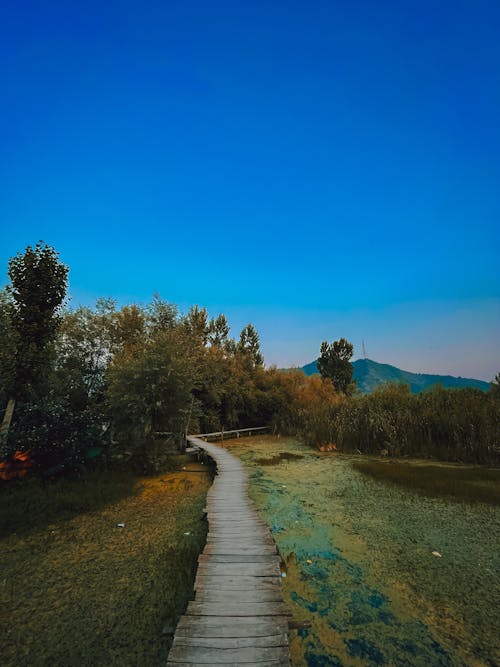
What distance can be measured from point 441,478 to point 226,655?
27.3 feet

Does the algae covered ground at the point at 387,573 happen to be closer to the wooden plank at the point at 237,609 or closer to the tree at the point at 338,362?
the wooden plank at the point at 237,609

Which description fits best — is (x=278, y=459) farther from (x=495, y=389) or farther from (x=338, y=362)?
(x=338, y=362)

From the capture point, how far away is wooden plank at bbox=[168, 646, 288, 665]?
255 cm

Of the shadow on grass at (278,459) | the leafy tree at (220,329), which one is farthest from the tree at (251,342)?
the shadow on grass at (278,459)

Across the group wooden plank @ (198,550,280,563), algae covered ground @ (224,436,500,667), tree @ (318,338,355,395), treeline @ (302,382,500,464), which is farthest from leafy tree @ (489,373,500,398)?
tree @ (318,338,355,395)

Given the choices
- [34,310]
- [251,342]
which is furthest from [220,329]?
[34,310]

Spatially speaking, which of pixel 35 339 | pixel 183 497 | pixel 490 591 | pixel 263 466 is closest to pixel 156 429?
pixel 183 497

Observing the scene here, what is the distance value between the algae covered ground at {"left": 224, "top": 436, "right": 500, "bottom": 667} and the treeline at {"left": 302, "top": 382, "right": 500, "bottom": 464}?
322 centimetres

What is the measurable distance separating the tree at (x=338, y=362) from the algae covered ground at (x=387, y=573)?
98.6ft

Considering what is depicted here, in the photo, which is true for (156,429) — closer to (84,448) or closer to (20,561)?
(84,448)

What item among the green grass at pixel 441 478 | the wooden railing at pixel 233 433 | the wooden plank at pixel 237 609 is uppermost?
the wooden plank at pixel 237 609

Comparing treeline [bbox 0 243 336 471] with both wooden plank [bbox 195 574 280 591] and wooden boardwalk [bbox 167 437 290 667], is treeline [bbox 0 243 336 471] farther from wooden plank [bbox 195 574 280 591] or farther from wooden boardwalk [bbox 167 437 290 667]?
wooden plank [bbox 195 574 280 591]

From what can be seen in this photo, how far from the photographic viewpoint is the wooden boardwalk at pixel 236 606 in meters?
2.63

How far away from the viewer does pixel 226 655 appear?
2609 mm
